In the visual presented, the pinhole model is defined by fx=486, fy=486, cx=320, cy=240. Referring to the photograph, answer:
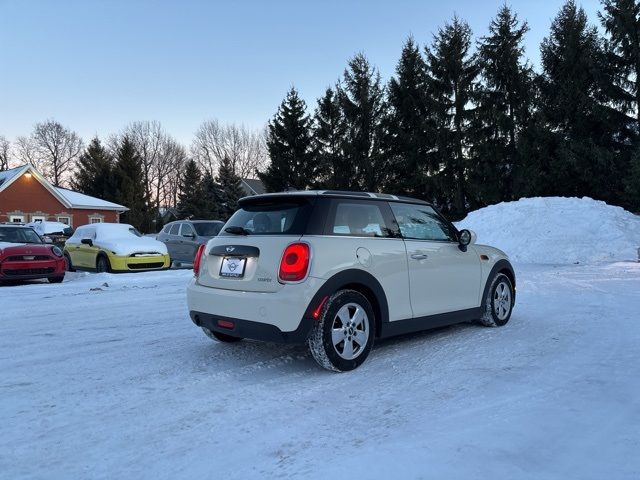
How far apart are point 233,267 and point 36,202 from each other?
124 ft

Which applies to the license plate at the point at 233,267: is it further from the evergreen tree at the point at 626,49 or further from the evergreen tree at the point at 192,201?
the evergreen tree at the point at 192,201

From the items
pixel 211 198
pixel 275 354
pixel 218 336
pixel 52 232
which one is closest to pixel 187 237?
pixel 218 336

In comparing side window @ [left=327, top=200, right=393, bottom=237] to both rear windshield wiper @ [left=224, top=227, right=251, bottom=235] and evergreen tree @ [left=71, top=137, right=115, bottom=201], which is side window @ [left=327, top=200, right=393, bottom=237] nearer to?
rear windshield wiper @ [left=224, top=227, right=251, bottom=235]

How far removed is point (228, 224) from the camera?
5137 millimetres

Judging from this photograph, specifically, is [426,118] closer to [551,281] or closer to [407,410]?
[551,281]

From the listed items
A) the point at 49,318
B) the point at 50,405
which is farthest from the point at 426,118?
the point at 50,405

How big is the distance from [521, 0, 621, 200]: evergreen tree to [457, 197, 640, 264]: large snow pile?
331 inches

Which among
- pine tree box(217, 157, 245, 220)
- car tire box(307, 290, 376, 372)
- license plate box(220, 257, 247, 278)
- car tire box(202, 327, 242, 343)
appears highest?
pine tree box(217, 157, 245, 220)

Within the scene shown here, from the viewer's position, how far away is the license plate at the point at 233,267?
456cm

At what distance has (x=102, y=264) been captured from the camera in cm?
1419

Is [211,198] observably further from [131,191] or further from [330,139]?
[330,139]

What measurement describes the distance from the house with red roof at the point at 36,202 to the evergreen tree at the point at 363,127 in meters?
20.7

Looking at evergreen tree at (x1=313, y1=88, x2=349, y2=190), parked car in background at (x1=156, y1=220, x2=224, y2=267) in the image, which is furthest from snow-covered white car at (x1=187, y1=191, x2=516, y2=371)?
evergreen tree at (x1=313, y1=88, x2=349, y2=190)

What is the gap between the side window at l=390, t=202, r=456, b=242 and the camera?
17.4 feet
